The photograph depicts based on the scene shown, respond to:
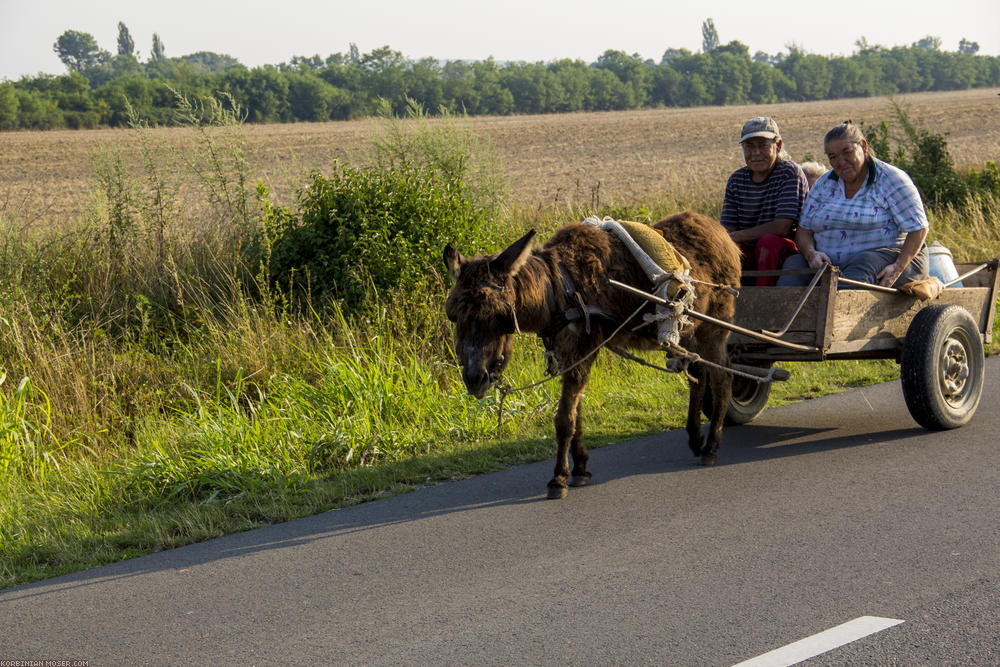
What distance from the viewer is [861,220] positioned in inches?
283

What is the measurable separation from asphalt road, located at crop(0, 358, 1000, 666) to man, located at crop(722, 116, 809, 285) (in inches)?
71.1

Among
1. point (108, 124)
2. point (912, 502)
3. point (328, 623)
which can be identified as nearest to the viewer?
point (328, 623)

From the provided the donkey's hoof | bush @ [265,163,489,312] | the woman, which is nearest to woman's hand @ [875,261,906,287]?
the woman

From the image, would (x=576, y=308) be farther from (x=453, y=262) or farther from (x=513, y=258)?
(x=453, y=262)

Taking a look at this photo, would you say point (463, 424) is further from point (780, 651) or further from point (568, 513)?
point (780, 651)

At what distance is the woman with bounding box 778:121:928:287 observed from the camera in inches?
278

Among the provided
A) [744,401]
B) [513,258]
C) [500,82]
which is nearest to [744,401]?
[744,401]

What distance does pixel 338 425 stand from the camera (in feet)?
23.8

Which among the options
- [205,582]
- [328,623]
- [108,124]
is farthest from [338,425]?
[108,124]

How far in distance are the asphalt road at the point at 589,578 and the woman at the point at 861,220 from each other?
139 centimetres

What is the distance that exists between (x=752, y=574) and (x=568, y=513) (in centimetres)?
136

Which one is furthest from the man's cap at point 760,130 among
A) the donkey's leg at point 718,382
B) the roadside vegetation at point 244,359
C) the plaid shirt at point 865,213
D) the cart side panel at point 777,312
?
the roadside vegetation at point 244,359

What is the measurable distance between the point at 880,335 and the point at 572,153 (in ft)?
105

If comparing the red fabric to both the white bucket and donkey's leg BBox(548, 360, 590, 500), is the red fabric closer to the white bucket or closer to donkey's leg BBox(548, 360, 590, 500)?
the white bucket
